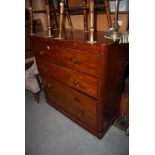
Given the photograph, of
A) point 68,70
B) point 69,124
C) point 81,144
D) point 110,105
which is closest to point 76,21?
point 68,70

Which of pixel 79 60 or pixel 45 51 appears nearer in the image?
pixel 79 60

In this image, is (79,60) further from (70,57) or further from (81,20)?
(81,20)

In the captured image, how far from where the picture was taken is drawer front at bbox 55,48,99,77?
3.84ft

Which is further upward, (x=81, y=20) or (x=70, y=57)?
(x=81, y=20)

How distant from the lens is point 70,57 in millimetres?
1352

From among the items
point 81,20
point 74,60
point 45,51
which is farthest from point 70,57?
point 81,20

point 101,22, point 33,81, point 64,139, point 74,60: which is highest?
point 101,22

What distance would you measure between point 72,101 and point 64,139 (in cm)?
42

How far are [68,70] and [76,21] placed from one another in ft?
2.63

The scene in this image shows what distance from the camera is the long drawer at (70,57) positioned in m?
1.18

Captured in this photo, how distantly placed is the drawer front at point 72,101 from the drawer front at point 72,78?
0.07 metres

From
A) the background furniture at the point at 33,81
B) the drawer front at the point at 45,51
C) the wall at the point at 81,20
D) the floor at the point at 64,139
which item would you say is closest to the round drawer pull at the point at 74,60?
the drawer front at the point at 45,51
